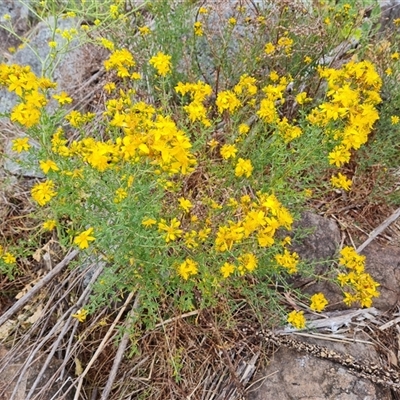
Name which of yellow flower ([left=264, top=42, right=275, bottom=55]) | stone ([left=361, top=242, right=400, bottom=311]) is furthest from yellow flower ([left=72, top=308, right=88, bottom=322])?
yellow flower ([left=264, top=42, right=275, bottom=55])

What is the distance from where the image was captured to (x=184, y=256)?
2477mm

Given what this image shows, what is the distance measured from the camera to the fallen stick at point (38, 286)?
9.00 feet

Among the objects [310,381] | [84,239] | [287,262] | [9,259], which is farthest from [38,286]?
[310,381]

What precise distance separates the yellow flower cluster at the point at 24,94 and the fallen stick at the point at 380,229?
2.13m

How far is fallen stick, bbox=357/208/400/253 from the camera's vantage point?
A: 9.87ft

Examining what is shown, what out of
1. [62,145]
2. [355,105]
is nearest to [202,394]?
[62,145]

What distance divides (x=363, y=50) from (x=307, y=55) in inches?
21.1

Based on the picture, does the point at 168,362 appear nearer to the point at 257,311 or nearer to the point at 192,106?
the point at 257,311

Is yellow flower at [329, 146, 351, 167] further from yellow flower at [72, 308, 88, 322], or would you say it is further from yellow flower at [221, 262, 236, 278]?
yellow flower at [72, 308, 88, 322]

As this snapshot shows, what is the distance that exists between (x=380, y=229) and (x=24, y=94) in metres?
2.36

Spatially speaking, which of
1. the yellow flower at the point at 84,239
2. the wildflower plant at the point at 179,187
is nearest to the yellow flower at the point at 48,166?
the wildflower plant at the point at 179,187

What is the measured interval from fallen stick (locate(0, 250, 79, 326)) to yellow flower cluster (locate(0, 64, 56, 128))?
1.10 metres

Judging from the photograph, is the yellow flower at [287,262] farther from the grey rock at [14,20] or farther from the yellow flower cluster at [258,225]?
the grey rock at [14,20]

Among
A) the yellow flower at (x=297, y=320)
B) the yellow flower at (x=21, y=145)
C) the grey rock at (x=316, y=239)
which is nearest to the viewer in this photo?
the yellow flower at (x=21, y=145)
